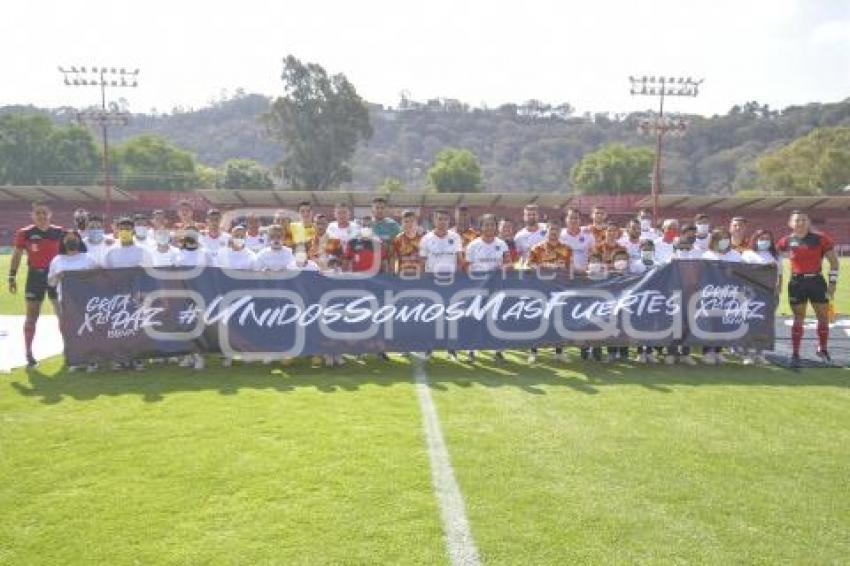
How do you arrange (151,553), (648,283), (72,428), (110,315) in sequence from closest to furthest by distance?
(151,553) → (72,428) → (110,315) → (648,283)

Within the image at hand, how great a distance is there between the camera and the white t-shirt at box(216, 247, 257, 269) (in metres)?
9.34

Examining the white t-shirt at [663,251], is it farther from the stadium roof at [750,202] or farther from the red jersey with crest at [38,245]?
the stadium roof at [750,202]

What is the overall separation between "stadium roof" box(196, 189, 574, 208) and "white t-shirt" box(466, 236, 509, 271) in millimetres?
38759

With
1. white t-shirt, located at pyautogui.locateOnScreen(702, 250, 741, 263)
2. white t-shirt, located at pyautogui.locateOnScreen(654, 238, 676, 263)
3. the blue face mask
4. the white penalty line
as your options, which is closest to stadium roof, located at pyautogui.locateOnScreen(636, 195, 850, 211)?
white t-shirt, located at pyautogui.locateOnScreen(654, 238, 676, 263)

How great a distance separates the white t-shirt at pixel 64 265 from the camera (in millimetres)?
8641

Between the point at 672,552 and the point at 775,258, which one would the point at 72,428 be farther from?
the point at 775,258

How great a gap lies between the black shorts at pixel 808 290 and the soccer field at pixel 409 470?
152 centimetres

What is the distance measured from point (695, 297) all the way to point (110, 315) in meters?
7.85

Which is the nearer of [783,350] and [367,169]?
[783,350]

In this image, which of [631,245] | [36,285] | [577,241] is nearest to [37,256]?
[36,285]

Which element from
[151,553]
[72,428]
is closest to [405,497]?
[151,553]

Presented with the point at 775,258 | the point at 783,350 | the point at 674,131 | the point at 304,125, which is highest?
the point at 304,125

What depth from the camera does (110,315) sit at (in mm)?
8594

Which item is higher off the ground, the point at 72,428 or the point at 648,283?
the point at 648,283
